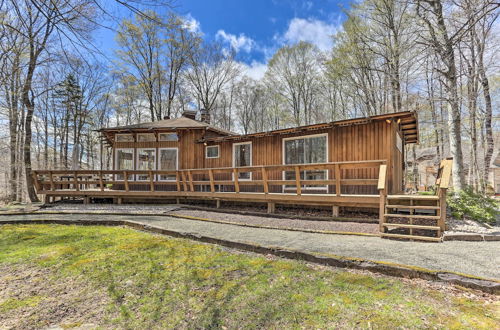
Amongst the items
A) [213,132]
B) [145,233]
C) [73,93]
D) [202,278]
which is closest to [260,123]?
[213,132]

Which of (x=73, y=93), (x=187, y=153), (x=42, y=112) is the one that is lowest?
(x=187, y=153)

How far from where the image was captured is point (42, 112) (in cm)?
2041

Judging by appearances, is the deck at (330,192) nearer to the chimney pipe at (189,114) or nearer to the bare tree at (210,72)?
the chimney pipe at (189,114)

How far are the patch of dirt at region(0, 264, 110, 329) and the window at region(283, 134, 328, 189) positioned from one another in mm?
7096

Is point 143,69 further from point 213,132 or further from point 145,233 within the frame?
point 145,233

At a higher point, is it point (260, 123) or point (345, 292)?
point (260, 123)

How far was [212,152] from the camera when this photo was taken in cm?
1156

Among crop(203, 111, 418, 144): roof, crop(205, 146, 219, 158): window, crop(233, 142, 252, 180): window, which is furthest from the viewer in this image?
crop(205, 146, 219, 158): window

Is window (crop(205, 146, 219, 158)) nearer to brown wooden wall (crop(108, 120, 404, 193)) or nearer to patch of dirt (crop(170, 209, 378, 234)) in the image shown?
brown wooden wall (crop(108, 120, 404, 193))

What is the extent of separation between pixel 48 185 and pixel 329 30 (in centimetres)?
1820

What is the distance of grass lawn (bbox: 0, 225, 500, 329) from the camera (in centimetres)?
233

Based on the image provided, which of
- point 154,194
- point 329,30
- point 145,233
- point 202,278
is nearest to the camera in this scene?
point 202,278

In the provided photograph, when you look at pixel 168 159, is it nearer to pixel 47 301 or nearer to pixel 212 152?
pixel 212 152

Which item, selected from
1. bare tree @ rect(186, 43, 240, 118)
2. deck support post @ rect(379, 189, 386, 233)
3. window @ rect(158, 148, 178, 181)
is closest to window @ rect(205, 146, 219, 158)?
window @ rect(158, 148, 178, 181)
